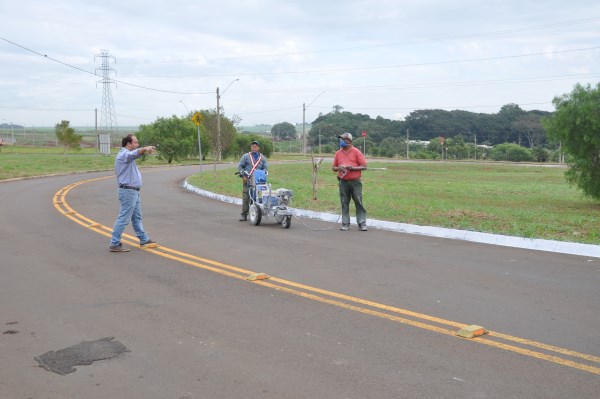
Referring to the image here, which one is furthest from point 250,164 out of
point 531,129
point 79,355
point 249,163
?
point 531,129

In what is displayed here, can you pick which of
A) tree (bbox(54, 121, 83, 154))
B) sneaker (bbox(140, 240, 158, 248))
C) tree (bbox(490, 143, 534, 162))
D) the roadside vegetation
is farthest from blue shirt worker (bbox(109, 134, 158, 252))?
tree (bbox(490, 143, 534, 162))

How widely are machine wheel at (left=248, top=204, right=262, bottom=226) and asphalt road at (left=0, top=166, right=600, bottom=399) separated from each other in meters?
1.78

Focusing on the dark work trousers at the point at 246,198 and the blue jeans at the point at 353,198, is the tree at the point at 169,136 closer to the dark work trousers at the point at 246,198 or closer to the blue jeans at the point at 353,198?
the dark work trousers at the point at 246,198

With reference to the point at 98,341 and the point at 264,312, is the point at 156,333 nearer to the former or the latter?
the point at 98,341

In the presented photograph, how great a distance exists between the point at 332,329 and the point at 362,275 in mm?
2344

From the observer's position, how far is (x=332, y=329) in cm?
581

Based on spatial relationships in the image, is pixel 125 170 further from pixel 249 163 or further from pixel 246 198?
pixel 246 198

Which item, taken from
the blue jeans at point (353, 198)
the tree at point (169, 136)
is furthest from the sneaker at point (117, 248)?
the tree at point (169, 136)

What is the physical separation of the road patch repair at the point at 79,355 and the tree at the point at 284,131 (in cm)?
15393

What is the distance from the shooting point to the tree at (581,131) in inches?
854

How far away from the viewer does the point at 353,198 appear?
12867mm

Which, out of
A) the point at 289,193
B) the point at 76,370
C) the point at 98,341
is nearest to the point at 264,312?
the point at 98,341

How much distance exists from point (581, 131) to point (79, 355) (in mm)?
21341

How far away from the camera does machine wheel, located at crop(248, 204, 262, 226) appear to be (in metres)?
13.0
